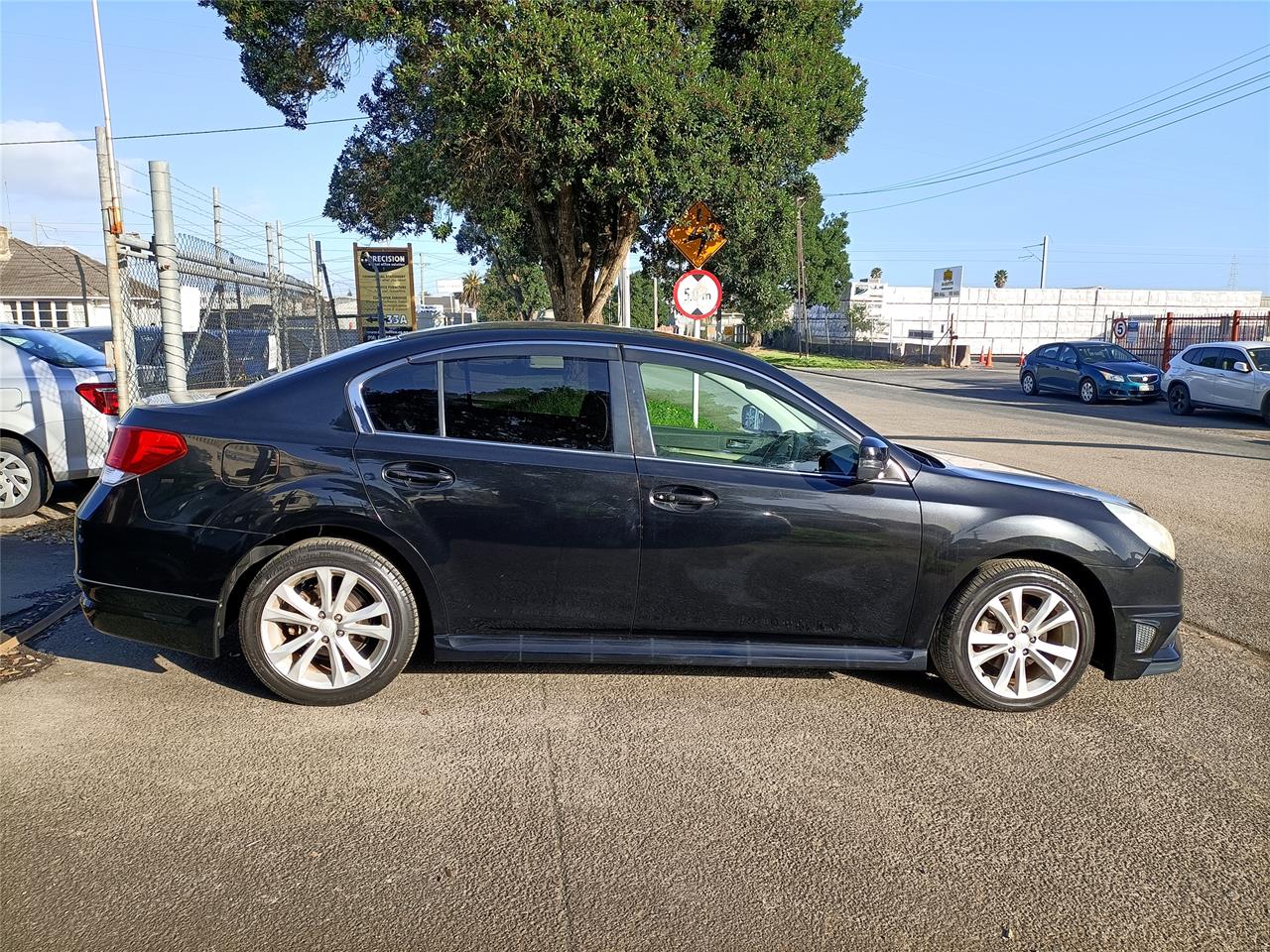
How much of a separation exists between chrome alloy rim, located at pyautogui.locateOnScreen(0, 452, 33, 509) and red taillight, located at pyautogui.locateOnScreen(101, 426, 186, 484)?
13.4 feet

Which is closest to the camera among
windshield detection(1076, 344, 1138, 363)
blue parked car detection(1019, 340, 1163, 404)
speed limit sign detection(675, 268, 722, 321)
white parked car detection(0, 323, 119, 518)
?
white parked car detection(0, 323, 119, 518)

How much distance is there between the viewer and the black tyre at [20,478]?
23.2ft

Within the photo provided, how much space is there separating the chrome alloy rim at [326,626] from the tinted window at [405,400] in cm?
70

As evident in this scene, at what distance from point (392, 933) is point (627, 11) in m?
11.2

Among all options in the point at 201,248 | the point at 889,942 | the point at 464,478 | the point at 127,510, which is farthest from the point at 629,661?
the point at 201,248

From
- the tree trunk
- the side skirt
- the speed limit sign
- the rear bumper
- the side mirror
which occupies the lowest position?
the side skirt

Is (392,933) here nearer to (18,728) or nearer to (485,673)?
(485,673)

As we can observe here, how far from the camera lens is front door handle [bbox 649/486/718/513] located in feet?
12.6

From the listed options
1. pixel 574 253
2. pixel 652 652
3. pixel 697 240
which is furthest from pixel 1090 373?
pixel 652 652

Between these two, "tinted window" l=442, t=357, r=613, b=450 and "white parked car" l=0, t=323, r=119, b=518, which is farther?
"white parked car" l=0, t=323, r=119, b=518

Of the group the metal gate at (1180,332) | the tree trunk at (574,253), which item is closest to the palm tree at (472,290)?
the metal gate at (1180,332)

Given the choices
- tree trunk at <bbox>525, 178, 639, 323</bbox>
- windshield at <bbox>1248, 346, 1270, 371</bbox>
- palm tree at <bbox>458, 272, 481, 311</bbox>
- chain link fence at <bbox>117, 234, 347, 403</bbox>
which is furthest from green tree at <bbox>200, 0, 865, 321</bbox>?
palm tree at <bbox>458, 272, 481, 311</bbox>

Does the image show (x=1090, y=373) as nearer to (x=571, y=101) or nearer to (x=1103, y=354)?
(x=1103, y=354)

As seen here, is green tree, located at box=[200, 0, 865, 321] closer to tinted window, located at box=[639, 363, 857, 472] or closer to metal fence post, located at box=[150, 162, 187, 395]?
metal fence post, located at box=[150, 162, 187, 395]
